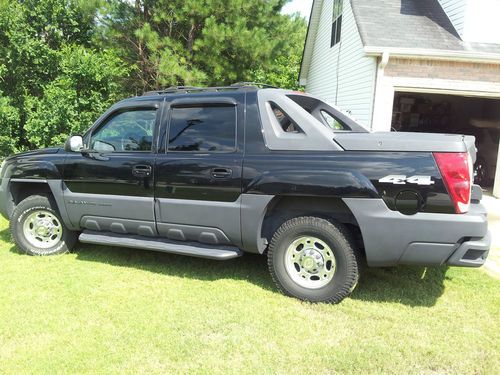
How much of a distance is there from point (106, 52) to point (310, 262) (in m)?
11.2

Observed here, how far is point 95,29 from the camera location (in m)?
A: 14.2

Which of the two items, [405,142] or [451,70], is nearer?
[405,142]

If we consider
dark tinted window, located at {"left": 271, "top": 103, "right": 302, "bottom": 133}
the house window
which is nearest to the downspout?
the house window

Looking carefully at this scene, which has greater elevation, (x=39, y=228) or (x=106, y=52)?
(x=106, y=52)

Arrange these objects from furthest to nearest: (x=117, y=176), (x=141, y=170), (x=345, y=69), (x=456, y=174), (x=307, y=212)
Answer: (x=345, y=69) → (x=117, y=176) → (x=141, y=170) → (x=307, y=212) → (x=456, y=174)

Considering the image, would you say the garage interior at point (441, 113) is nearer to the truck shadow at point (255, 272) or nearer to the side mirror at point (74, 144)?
the truck shadow at point (255, 272)


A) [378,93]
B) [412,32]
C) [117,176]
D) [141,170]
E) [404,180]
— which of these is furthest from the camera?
[412,32]

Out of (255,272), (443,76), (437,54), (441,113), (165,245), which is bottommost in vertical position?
(441,113)

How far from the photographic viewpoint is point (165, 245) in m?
4.58

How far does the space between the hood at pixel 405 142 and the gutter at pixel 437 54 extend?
5694 mm

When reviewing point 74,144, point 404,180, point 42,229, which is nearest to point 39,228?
point 42,229

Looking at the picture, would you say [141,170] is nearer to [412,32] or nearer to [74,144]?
[74,144]

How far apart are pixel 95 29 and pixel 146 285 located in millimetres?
12179

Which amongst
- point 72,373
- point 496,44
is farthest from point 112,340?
point 496,44
